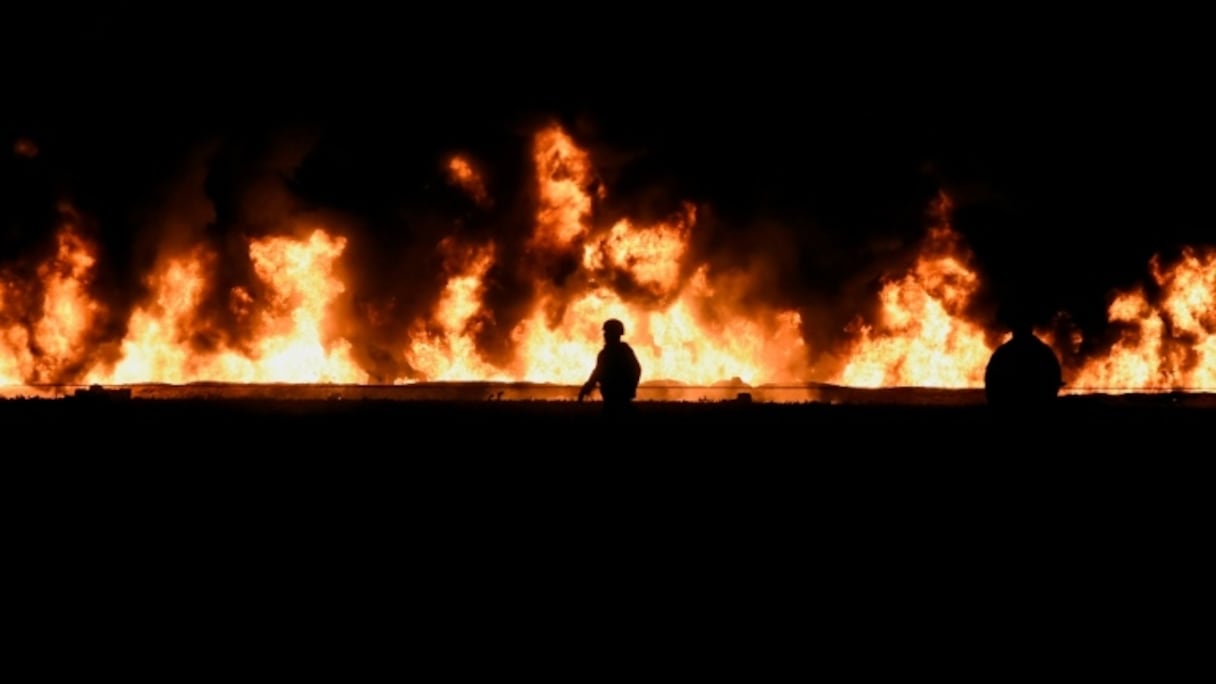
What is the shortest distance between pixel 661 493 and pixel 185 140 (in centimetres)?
2219

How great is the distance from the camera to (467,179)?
24328 mm

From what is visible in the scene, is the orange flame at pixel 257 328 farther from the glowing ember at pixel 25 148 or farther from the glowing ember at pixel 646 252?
the glowing ember at pixel 646 252

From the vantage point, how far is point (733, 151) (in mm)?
24750

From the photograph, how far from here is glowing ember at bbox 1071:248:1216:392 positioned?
22.7m

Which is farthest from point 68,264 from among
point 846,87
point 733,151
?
A: point 846,87

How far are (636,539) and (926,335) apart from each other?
16.4 metres

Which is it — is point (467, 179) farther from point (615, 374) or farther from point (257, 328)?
point (615, 374)

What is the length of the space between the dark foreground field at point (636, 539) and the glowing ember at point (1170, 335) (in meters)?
12.0

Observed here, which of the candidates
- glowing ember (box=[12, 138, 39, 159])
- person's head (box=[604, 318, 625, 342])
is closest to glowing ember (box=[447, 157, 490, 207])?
→ glowing ember (box=[12, 138, 39, 159])

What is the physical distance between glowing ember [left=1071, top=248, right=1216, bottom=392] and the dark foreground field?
1204cm

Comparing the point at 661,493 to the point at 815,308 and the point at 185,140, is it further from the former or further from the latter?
the point at 185,140

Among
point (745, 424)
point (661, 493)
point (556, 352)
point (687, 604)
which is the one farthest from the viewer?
point (556, 352)

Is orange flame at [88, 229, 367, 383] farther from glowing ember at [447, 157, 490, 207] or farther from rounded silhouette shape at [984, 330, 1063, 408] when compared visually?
rounded silhouette shape at [984, 330, 1063, 408]

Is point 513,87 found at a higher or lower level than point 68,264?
higher
